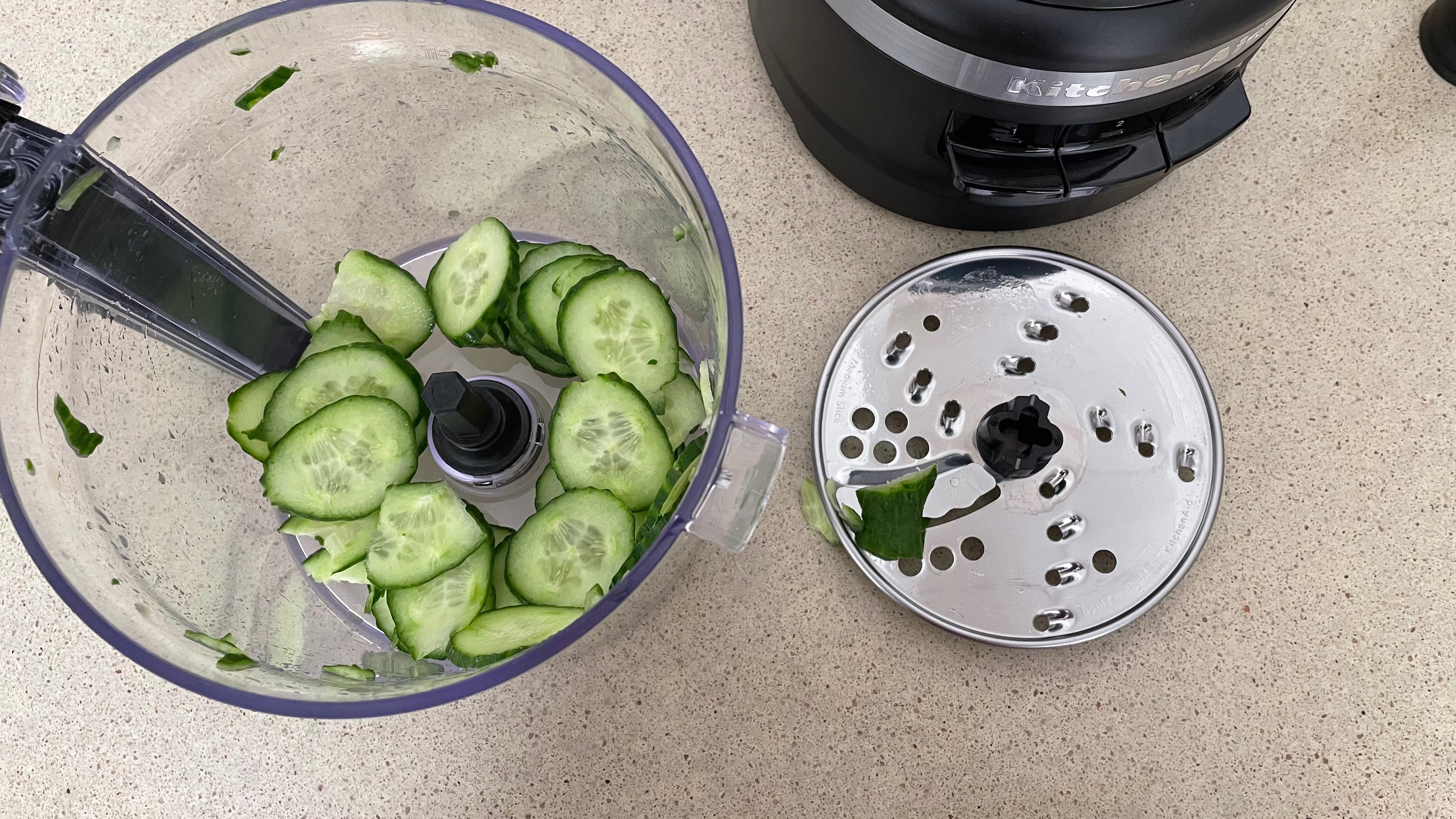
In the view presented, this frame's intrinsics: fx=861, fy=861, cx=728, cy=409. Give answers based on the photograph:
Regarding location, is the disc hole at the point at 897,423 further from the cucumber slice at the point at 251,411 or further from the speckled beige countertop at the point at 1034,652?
the cucumber slice at the point at 251,411

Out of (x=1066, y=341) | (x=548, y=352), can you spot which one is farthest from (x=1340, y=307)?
(x=548, y=352)

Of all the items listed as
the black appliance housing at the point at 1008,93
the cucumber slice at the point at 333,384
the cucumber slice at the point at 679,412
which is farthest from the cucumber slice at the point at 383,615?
the black appliance housing at the point at 1008,93

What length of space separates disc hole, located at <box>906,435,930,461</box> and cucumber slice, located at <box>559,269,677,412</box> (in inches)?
7.8

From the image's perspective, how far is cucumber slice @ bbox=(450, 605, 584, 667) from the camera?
1.60ft

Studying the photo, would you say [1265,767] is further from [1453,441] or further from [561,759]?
[561,759]

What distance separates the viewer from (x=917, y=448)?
0.63 metres

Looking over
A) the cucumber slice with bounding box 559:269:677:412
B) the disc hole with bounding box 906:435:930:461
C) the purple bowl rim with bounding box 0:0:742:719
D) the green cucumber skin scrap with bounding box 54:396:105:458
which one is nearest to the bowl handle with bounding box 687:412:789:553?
the purple bowl rim with bounding box 0:0:742:719

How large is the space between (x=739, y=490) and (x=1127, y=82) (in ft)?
0.99

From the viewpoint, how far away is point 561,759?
610mm

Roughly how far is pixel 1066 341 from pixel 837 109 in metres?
0.24

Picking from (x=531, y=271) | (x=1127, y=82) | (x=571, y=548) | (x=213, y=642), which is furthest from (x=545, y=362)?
(x=1127, y=82)

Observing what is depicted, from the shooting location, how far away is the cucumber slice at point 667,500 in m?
0.47

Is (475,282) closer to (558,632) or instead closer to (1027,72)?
(558,632)

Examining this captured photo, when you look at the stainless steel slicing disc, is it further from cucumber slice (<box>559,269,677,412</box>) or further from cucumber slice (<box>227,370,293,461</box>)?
cucumber slice (<box>227,370,293,461</box>)
